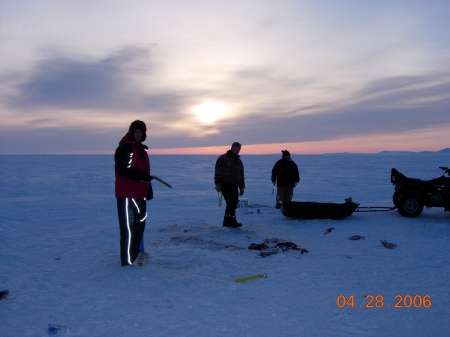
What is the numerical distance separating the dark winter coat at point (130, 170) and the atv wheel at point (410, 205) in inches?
245

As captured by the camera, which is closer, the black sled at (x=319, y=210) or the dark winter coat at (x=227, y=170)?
the dark winter coat at (x=227, y=170)

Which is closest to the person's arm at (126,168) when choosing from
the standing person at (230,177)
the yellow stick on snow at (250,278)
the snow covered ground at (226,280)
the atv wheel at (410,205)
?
the snow covered ground at (226,280)

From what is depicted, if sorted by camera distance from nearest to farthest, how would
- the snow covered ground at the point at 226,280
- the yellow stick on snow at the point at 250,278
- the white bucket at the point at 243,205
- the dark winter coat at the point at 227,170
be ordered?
the snow covered ground at the point at 226,280, the yellow stick on snow at the point at 250,278, the dark winter coat at the point at 227,170, the white bucket at the point at 243,205

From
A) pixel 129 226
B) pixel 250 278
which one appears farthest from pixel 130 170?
pixel 250 278

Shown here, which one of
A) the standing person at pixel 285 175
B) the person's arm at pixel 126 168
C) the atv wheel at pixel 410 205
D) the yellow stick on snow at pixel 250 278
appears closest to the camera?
the yellow stick on snow at pixel 250 278

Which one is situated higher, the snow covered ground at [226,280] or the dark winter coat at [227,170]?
the dark winter coat at [227,170]

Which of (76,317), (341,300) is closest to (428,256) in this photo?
(341,300)

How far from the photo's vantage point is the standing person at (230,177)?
7.57 metres

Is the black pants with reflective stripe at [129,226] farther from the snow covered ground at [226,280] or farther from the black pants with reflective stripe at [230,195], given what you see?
the black pants with reflective stripe at [230,195]

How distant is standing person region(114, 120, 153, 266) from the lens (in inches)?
187

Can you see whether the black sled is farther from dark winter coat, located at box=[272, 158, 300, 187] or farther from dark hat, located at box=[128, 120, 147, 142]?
dark hat, located at box=[128, 120, 147, 142]

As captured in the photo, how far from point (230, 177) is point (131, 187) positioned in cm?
301

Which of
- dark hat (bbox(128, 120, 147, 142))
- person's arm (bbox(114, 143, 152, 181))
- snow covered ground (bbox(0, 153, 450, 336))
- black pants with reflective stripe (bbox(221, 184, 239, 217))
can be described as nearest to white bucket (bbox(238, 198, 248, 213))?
snow covered ground (bbox(0, 153, 450, 336))

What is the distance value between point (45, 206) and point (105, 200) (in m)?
2.29
